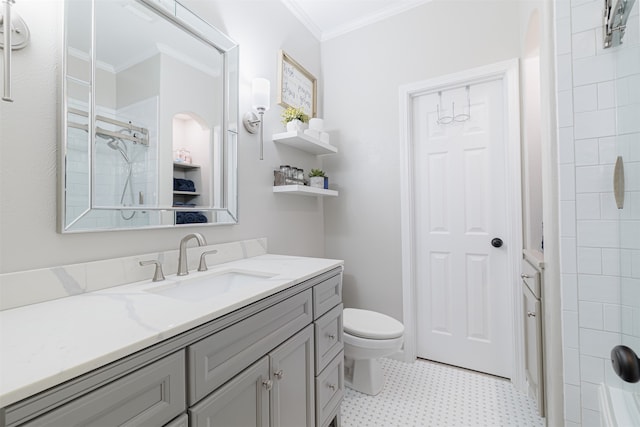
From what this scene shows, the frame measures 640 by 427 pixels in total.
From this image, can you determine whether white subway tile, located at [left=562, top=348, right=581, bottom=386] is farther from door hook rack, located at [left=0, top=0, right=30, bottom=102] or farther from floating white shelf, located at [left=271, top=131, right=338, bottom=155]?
door hook rack, located at [left=0, top=0, right=30, bottom=102]

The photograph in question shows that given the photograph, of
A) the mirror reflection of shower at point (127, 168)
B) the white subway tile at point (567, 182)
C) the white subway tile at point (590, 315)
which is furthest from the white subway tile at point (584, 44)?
the mirror reflection of shower at point (127, 168)

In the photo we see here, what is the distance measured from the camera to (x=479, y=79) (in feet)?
6.52

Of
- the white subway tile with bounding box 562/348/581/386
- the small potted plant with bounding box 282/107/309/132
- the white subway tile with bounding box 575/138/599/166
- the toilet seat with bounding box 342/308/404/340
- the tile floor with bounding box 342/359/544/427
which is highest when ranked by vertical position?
the small potted plant with bounding box 282/107/309/132

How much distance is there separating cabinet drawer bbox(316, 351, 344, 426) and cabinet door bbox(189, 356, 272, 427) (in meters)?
0.37

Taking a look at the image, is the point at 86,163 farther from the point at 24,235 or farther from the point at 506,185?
the point at 506,185

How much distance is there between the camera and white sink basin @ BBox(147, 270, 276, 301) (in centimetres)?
112

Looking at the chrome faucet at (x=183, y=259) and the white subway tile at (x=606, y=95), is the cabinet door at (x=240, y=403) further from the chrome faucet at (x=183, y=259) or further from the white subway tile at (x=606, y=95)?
the white subway tile at (x=606, y=95)

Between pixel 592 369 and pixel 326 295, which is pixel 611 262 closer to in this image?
pixel 592 369

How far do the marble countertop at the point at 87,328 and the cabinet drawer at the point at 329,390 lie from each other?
561 mm

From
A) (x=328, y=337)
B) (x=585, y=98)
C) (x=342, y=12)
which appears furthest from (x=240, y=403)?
(x=342, y=12)

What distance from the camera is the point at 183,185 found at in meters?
1.39

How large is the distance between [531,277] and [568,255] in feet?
1.31

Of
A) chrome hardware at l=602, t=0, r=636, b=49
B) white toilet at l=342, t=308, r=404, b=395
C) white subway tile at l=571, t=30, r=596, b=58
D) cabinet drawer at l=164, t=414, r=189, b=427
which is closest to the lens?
cabinet drawer at l=164, t=414, r=189, b=427

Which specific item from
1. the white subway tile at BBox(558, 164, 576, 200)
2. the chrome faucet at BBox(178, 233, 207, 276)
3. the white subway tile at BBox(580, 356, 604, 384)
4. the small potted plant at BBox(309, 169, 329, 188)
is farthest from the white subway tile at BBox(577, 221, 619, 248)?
the chrome faucet at BBox(178, 233, 207, 276)
